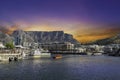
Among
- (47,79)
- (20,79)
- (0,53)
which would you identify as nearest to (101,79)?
(47,79)

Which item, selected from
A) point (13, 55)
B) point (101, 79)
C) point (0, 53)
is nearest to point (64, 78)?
point (101, 79)

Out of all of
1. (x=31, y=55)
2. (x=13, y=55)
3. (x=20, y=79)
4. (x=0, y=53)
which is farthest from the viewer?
(x=31, y=55)

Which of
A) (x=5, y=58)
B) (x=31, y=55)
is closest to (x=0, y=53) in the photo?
(x=5, y=58)

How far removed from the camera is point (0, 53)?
133875mm

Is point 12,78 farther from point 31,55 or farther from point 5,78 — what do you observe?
point 31,55

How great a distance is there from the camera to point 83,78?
7550 centimetres

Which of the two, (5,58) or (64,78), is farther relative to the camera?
(5,58)

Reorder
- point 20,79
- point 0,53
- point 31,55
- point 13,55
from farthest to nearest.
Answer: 1. point 31,55
2. point 13,55
3. point 0,53
4. point 20,79

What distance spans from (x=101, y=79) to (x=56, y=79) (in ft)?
40.8

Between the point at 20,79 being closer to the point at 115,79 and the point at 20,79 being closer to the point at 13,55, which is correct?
the point at 115,79

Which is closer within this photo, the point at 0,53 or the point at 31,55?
the point at 0,53

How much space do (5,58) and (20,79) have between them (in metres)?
66.6

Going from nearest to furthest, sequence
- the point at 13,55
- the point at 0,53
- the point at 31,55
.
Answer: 1. the point at 0,53
2. the point at 13,55
3. the point at 31,55

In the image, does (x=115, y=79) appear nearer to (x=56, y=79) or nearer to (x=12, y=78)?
(x=56, y=79)
